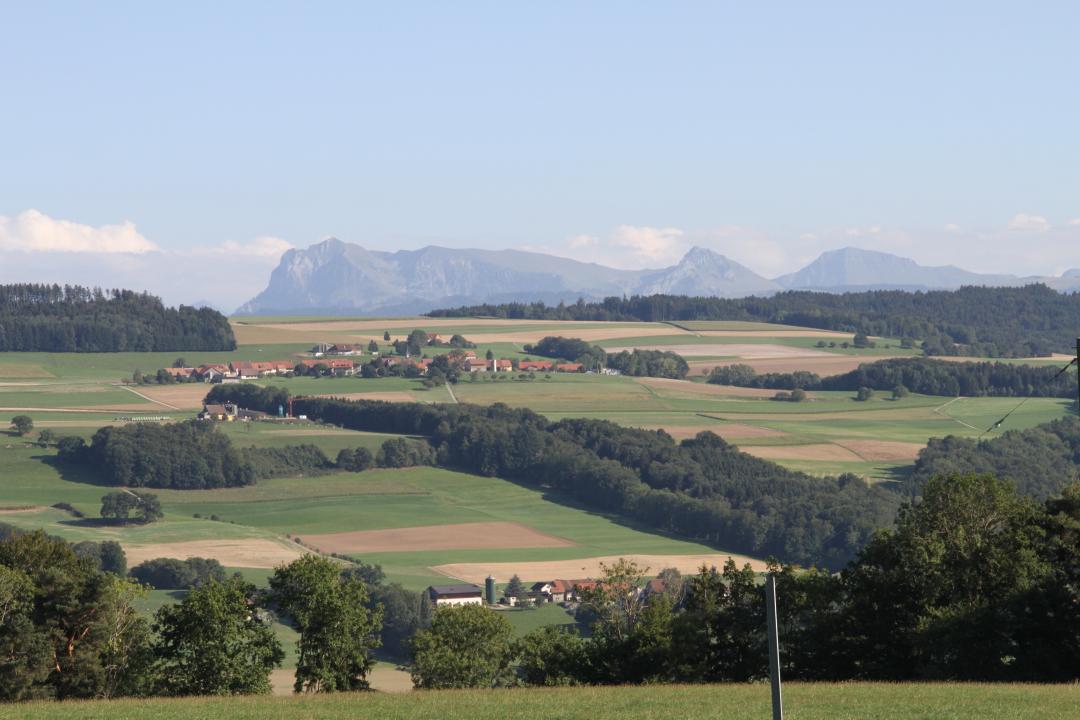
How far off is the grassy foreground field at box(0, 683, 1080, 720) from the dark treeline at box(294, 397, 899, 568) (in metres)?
72.4

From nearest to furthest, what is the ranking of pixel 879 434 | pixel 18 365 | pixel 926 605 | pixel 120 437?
pixel 926 605 < pixel 120 437 < pixel 879 434 < pixel 18 365

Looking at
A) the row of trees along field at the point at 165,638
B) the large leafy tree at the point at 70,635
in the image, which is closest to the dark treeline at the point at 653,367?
the row of trees along field at the point at 165,638

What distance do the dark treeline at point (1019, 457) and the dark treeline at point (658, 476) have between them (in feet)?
33.8

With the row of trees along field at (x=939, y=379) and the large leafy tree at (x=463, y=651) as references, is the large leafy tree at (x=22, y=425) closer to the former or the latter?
the row of trees along field at (x=939, y=379)

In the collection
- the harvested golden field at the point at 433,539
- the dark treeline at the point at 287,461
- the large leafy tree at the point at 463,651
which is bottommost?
the harvested golden field at the point at 433,539

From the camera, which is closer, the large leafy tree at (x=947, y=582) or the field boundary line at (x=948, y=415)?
the large leafy tree at (x=947, y=582)

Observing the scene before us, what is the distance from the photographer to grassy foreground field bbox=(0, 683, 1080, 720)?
32781 mm

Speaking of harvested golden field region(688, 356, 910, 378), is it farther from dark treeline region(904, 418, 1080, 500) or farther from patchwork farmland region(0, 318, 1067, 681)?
dark treeline region(904, 418, 1080, 500)

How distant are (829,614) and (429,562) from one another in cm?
5711

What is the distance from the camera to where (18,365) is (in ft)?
608

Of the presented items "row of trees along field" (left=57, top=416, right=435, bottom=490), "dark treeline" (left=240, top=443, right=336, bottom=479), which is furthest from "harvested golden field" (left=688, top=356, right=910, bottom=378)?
"dark treeline" (left=240, top=443, right=336, bottom=479)

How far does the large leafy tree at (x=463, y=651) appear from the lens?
48.6 metres

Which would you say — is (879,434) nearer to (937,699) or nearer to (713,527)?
(713,527)

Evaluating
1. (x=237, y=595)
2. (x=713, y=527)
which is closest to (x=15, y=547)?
(x=237, y=595)
